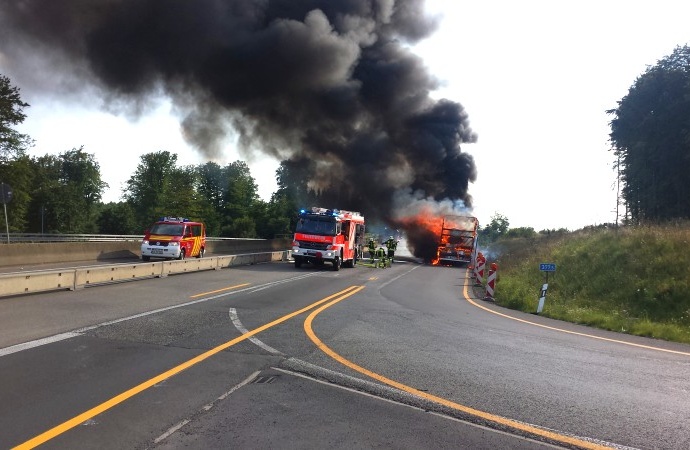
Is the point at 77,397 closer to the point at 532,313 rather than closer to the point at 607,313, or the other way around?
the point at 532,313

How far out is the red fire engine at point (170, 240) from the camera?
A: 23859mm

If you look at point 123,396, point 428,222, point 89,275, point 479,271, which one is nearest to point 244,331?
point 123,396

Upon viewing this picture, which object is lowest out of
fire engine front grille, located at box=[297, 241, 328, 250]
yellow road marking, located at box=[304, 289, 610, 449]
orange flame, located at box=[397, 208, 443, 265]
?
yellow road marking, located at box=[304, 289, 610, 449]

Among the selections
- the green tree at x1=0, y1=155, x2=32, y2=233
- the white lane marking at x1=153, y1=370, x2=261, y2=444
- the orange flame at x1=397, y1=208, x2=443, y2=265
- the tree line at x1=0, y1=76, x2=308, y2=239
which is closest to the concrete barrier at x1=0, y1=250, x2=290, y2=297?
the white lane marking at x1=153, y1=370, x2=261, y2=444

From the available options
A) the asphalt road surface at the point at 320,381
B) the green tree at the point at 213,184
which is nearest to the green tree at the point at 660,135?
the asphalt road surface at the point at 320,381

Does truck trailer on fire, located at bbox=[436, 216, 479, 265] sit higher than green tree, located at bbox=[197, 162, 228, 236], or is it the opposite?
green tree, located at bbox=[197, 162, 228, 236]

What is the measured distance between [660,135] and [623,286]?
39.3 metres

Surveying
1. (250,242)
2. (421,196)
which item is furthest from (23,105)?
(421,196)

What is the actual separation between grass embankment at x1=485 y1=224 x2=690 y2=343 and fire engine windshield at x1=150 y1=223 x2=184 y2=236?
47.3 feet

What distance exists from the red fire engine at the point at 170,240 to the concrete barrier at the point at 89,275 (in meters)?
2.67

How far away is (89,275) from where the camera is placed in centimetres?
1420

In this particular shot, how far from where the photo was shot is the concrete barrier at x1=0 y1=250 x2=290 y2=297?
11.8 meters

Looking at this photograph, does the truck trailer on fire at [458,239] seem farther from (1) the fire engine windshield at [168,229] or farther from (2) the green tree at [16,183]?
(2) the green tree at [16,183]

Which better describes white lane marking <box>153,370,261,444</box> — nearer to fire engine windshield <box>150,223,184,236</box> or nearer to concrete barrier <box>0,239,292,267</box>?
concrete barrier <box>0,239,292,267</box>
